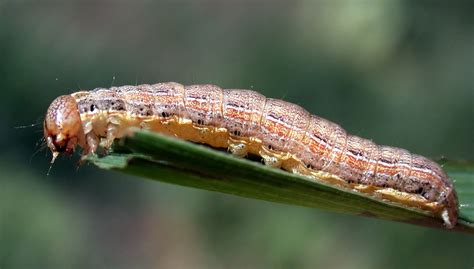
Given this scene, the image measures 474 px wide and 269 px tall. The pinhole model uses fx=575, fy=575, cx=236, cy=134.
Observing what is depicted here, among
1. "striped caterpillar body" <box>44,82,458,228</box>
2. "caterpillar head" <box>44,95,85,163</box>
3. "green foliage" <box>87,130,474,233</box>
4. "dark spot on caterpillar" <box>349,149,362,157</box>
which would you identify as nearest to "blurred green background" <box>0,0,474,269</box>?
"striped caterpillar body" <box>44,82,458,228</box>

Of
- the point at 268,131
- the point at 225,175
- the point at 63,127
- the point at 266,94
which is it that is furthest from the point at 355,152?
the point at 266,94

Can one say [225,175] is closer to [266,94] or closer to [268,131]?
[268,131]

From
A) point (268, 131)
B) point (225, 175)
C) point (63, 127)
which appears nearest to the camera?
point (225, 175)

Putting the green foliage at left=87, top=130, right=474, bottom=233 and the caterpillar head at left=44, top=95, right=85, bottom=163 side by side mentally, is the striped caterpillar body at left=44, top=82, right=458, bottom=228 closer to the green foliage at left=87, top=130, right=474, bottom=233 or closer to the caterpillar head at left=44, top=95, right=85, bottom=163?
the caterpillar head at left=44, top=95, right=85, bottom=163

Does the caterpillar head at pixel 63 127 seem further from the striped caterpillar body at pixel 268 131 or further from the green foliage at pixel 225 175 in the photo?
the green foliage at pixel 225 175

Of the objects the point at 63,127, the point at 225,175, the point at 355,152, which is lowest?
the point at 63,127

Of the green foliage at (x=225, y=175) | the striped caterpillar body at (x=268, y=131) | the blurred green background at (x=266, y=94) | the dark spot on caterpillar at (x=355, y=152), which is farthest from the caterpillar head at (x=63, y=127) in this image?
the blurred green background at (x=266, y=94)

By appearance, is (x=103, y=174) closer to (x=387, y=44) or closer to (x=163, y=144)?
(x=387, y=44)
